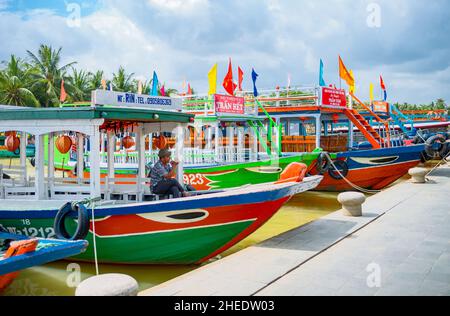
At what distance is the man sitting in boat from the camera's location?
784 centimetres

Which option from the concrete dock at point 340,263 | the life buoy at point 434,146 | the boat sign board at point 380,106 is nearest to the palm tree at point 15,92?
the boat sign board at point 380,106

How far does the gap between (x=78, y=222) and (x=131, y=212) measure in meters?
0.78

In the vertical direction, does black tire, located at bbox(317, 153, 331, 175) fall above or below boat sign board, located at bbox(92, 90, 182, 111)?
below

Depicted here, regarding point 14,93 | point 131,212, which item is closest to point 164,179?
point 131,212

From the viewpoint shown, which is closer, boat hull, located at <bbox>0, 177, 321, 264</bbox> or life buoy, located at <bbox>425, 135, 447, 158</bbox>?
boat hull, located at <bbox>0, 177, 321, 264</bbox>

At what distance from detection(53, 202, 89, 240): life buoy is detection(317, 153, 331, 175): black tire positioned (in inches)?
370

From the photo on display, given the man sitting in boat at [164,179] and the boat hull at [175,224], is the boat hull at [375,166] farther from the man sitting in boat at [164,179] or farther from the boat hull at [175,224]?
the man sitting in boat at [164,179]

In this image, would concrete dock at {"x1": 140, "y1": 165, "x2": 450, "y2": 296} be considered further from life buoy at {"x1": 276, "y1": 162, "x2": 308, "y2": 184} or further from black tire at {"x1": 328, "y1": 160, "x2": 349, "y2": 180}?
black tire at {"x1": 328, "y1": 160, "x2": 349, "y2": 180}

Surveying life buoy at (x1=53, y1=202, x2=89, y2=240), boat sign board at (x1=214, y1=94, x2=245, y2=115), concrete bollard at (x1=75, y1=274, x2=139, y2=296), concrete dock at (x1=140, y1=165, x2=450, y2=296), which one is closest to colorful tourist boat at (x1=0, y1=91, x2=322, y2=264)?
life buoy at (x1=53, y1=202, x2=89, y2=240)

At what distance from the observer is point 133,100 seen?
766 cm

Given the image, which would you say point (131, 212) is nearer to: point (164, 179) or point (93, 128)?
point (164, 179)
